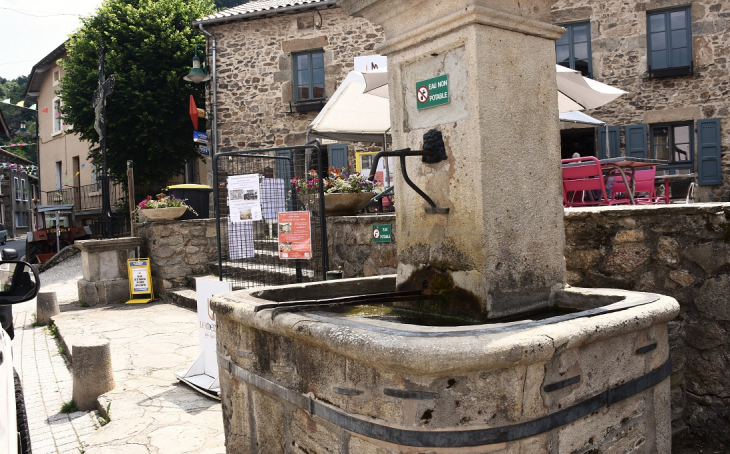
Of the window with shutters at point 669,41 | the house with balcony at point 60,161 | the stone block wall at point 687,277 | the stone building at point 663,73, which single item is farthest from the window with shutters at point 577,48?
the house with balcony at point 60,161

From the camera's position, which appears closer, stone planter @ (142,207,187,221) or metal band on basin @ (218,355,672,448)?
metal band on basin @ (218,355,672,448)

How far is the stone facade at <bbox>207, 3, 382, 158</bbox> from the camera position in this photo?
1421 centimetres

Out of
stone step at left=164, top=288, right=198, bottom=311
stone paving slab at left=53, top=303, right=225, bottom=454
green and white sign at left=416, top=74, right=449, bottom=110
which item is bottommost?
stone paving slab at left=53, top=303, right=225, bottom=454

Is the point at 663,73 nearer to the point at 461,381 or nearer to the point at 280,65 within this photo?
the point at 280,65

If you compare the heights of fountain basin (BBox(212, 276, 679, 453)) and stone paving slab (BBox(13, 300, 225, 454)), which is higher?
fountain basin (BBox(212, 276, 679, 453))

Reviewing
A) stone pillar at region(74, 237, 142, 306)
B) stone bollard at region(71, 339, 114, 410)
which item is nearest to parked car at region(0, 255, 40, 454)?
stone bollard at region(71, 339, 114, 410)

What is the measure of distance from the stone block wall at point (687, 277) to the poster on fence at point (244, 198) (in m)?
3.48

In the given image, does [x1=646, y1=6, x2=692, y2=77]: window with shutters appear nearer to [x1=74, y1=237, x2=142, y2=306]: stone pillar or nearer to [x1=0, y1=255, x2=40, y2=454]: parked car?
[x1=74, y1=237, x2=142, y2=306]: stone pillar

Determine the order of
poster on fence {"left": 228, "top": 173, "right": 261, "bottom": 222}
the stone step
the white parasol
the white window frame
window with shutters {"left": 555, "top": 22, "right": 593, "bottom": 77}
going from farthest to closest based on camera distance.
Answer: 1. the white window frame
2. window with shutters {"left": 555, "top": 22, "right": 593, "bottom": 77}
3. the stone step
4. the white parasol
5. poster on fence {"left": 228, "top": 173, "right": 261, "bottom": 222}

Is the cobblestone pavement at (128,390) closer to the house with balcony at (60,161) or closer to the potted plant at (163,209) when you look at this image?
the potted plant at (163,209)

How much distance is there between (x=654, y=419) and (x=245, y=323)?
168 cm

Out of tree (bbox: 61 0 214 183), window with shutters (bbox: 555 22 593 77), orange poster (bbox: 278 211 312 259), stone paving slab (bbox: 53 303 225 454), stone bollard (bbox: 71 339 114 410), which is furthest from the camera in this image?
tree (bbox: 61 0 214 183)

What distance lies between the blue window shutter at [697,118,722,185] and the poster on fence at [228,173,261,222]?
32.1ft

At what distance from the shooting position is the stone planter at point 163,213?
9609 mm
